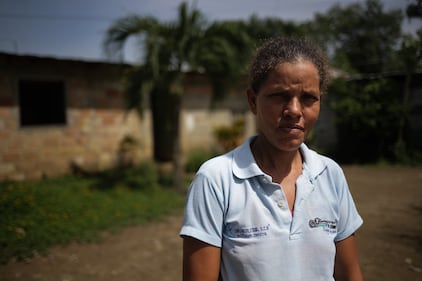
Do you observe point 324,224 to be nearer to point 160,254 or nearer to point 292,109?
point 292,109

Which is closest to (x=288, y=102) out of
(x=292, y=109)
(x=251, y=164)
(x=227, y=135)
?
(x=292, y=109)

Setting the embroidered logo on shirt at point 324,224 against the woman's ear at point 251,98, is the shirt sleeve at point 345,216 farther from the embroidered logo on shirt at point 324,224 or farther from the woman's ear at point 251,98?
the woman's ear at point 251,98

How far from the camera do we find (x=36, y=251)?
434cm

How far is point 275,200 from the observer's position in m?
1.22

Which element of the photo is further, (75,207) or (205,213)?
(75,207)

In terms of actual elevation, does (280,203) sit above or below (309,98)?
below

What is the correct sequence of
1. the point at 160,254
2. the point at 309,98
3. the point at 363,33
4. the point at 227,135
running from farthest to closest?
1. the point at 363,33
2. the point at 227,135
3. the point at 160,254
4. the point at 309,98

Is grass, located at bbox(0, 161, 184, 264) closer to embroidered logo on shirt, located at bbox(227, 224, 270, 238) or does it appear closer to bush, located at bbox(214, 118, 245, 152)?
bush, located at bbox(214, 118, 245, 152)

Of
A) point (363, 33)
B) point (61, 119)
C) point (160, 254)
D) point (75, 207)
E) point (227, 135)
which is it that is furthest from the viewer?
point (363, 33)

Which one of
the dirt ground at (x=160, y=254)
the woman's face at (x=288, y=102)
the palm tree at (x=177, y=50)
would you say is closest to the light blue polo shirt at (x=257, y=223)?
the woman's face at (x=288, y=102)

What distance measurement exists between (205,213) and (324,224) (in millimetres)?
478

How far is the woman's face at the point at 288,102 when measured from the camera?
1204 mm

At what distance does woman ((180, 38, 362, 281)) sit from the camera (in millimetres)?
1140

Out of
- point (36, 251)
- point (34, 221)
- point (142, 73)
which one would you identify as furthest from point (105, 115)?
point (36, 251)
